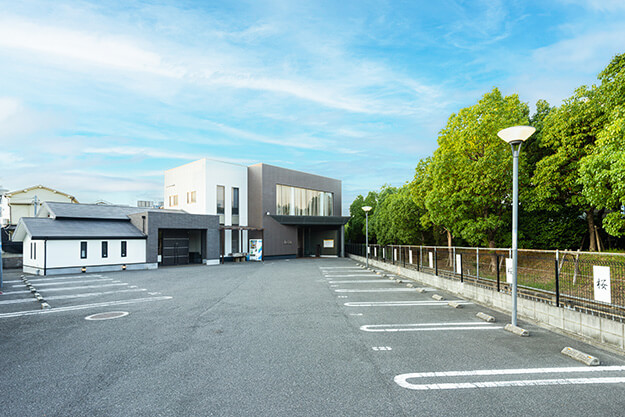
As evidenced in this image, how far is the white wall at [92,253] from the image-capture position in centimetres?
2047

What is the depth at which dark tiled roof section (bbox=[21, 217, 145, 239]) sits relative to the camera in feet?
67.2

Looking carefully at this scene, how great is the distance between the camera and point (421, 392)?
4.45 m

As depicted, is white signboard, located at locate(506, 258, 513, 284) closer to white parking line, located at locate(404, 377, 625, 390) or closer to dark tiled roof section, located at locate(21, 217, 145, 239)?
white parking line, located at locate(404, 377, 625, 390)

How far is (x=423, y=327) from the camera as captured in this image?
7.79 m

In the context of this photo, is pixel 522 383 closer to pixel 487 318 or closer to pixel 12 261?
pixel 487 318

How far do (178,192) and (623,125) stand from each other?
34.0 metres

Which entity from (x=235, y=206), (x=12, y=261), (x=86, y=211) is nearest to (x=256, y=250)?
(x=235, y=206)

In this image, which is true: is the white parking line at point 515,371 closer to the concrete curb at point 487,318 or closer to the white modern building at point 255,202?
the concrete curb at point 487,318

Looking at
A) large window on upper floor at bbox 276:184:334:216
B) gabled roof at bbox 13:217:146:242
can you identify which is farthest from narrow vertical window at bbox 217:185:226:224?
gabled roof at bbox 13:217:146:242

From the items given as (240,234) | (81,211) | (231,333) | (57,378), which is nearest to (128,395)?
→ (57,378)

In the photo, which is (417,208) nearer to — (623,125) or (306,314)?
(623,125)

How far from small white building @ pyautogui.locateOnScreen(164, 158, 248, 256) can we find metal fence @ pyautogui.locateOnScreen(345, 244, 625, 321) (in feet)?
74.5

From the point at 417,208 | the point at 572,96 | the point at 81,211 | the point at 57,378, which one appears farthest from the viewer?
the point at 417,208

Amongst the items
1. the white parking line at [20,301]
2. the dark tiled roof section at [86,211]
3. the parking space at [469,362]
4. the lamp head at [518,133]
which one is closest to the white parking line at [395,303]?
the parking space at [469,362]
